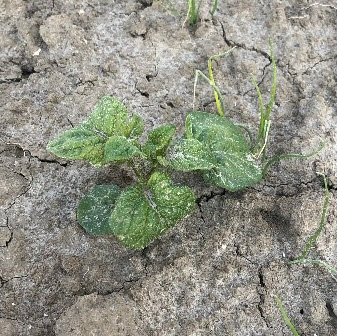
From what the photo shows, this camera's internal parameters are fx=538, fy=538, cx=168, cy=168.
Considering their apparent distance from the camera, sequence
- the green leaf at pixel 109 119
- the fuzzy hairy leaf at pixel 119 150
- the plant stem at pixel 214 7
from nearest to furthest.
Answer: the fuzzy hairy leaf at pixel 119 150 → the green leaf at pixel 109 119 → the plant stem at pixel 214 7

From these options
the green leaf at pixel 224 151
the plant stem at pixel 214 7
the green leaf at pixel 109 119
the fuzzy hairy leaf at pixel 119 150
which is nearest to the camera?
the fuzzy hairy leaf at pixel 119 150

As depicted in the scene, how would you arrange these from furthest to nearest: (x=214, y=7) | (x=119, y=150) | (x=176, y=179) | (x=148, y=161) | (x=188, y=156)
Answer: (x=214, y=7)
(x=176, y=179)
(x=148, y=161)
(x=188, y=156)
(x=119, y=150)

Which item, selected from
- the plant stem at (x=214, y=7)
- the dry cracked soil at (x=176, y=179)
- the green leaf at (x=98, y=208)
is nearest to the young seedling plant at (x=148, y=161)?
the green leaf at (x=98, y=208)

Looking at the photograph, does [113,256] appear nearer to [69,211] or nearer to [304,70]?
[69,211]

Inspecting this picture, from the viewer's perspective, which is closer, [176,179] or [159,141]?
[159,141]

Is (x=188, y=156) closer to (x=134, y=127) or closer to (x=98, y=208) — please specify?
(x=134, y=127)

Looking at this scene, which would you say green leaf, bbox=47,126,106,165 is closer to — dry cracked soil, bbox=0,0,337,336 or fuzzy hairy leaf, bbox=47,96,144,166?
fuzzy hairy leaf, bbox=47,96,144,166

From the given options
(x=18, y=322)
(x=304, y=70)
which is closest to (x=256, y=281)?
(x=18, y=322)

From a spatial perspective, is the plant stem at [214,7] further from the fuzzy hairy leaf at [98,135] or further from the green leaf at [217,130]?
the fuzzy hairy leaf at [98,135]

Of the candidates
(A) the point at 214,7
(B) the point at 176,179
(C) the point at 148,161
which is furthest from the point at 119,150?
(A) the point at 214,7
